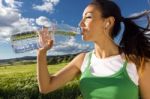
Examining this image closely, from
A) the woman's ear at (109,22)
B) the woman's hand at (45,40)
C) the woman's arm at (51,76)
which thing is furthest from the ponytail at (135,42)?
the woman's hand at (45,40)

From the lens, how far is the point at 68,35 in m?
3.29

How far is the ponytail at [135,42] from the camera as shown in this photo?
288 cm

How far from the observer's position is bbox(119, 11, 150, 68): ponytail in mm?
2876

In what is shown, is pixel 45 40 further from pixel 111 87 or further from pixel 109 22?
pixel 111 87

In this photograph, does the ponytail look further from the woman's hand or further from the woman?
the woman's hand

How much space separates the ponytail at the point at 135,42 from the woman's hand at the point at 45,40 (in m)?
0.49

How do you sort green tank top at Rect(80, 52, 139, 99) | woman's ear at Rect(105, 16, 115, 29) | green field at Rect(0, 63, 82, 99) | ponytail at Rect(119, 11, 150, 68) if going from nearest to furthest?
green tank top at Rect(80, 52, 139, 99)
ponytail at Rect(119, 11, 150, 68)
woman's ear at Rect(105, 16, 115, 29)
green field at Rect(0, 63, 82, 99)

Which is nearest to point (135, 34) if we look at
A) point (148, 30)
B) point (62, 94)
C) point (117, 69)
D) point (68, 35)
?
point (148, 30)

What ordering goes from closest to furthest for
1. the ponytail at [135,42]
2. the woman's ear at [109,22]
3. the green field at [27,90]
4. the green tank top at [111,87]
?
1. the green tank top at [111,87]
2. the ponytail at [135,42]
3. the woman's ear at [109,22]
4. the green field at [27,90]

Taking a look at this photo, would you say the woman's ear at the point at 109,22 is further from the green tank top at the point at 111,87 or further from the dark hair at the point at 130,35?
the green tank top at the point at 111,87

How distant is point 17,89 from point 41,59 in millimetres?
2715

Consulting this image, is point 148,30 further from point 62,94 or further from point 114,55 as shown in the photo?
point 62,94

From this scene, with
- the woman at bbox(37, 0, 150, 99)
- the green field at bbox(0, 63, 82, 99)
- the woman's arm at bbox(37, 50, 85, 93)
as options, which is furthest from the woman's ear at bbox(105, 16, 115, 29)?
the green field at bbox(0, 63, 82, 99)

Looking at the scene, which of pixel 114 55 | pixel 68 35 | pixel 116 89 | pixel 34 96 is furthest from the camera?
pixel 34 96
